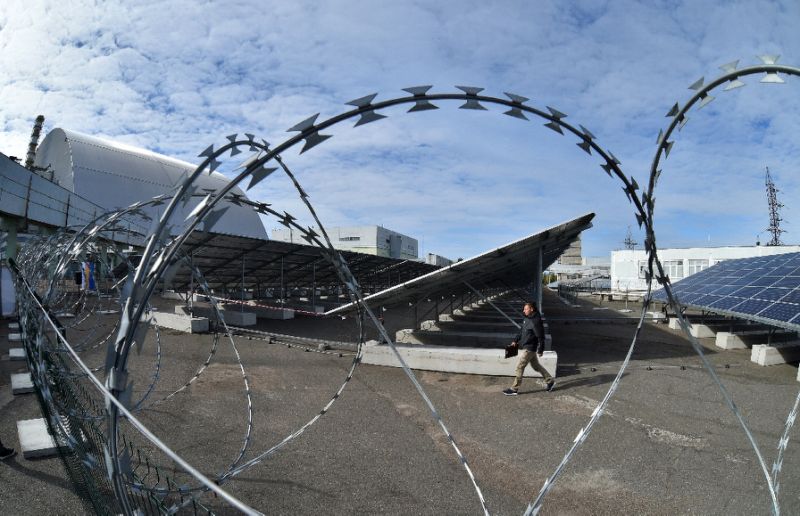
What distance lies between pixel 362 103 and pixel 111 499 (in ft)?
16.5

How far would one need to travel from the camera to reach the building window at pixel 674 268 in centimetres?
4622

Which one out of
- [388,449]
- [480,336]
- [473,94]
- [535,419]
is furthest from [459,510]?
[480,336]

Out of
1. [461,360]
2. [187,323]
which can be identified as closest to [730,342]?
[461,360]

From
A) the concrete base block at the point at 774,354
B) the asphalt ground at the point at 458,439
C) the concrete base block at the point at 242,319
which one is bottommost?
the asphalt ground at the point at 458,439

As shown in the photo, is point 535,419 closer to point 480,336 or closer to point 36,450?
point 480,336

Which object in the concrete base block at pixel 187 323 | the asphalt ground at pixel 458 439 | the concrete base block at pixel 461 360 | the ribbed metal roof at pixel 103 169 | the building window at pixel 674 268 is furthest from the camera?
the building window at pixel 674 268

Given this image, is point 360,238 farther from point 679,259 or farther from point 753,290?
point 753,290

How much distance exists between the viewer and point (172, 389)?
9.10m

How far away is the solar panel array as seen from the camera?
1160 centimetres

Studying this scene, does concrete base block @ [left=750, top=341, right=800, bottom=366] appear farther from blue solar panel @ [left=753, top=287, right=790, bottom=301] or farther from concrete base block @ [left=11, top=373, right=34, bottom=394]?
concrete base block @ [left=11, top=373, right=34, bottom=394]

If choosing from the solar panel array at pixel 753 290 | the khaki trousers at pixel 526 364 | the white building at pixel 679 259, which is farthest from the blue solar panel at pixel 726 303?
the white building at pixel 679 259

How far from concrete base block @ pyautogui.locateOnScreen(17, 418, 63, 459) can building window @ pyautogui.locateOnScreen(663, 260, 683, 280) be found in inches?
2066

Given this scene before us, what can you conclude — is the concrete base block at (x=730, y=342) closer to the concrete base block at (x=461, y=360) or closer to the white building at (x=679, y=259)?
the concrete base block at (x=461, y=360)

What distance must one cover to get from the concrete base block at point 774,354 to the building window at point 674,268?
37.7 meters
